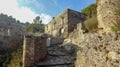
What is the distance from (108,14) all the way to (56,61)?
8871 mm

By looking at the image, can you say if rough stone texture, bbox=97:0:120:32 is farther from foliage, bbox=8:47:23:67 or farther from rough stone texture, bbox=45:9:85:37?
rough stone texture, bbox=45:9:85:37

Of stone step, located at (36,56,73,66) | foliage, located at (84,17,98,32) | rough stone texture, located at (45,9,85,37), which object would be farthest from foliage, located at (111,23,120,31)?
rough stone texture, located at (45,9,85,37)

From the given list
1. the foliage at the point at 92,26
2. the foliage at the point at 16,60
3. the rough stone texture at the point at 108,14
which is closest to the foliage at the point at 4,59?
the foliage at the point at 16,60

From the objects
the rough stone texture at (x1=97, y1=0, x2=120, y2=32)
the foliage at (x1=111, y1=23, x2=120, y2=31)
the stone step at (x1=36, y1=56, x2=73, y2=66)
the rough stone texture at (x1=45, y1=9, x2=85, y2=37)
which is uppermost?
the rough stone texture at (x1=45, y1=9, x2=85, y2=37)

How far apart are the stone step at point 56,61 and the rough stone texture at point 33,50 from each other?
1.17ft

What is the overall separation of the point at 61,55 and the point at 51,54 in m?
0.60

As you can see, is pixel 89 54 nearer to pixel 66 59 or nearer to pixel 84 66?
pixel 84 66

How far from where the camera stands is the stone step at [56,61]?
14062mm

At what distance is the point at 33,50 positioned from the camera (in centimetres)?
1421

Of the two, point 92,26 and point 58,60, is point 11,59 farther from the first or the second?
point 92,26

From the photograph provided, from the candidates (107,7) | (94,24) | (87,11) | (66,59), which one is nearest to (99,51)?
(107,7)

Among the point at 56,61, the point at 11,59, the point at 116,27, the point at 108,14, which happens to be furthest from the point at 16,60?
the point at 116,27

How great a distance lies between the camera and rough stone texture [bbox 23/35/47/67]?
14.0 metres

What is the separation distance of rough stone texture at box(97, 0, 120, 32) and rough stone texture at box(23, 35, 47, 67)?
825 centimetres
